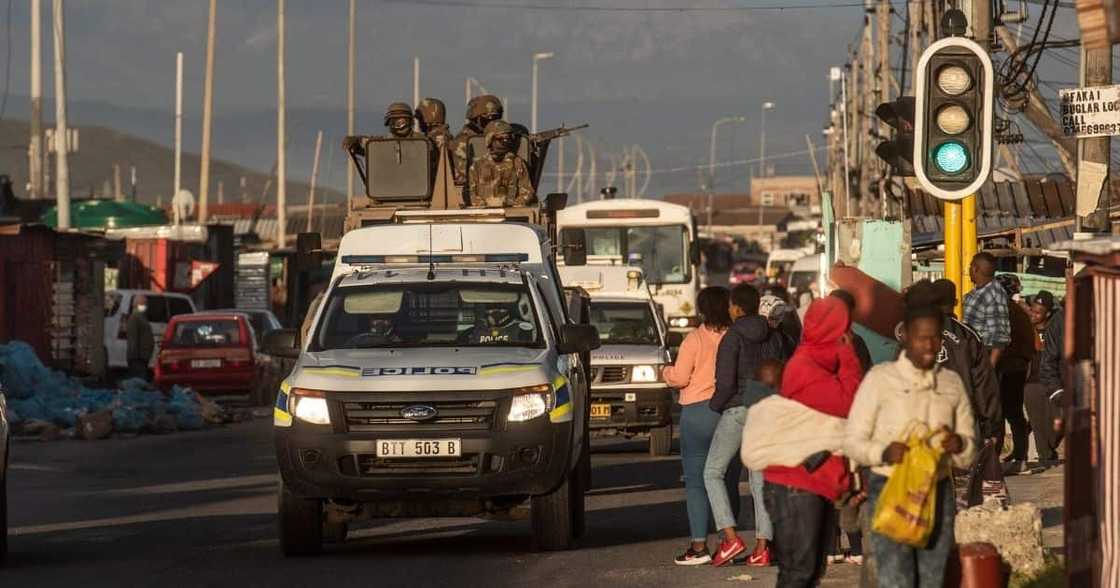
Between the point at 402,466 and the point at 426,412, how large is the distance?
1.26 feet

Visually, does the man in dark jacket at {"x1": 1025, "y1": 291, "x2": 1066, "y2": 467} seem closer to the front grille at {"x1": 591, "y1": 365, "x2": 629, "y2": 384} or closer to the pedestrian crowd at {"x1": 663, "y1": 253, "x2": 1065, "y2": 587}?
the pedestrian crowd at {"x1": 663, "y1": 253, "x2": 1065, "y2": 587}

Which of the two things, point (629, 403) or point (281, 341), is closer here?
point (281, 341)

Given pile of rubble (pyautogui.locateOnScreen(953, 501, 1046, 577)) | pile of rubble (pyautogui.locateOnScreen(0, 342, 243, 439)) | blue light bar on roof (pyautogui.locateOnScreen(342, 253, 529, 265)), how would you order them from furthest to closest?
pile of rubble (pyautogui.locateOnScreen(0, 342, 243, 439)) < blue light bar on roof (pyautogui.locateOnScreen(342, 253, 529, 265)) < pile of rubble (pyautogui.locateOnScreen(953, 501, 1046, 577))

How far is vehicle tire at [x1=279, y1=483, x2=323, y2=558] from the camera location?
1427cm

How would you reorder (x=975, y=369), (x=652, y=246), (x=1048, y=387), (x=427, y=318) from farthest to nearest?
(x=652, y=246)
(x=1048, y=387)
(x=427, y=318)
(x=975, y=369)

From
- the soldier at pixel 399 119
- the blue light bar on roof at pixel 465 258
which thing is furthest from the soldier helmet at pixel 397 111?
the blue light bar on roof at pixel 465 258

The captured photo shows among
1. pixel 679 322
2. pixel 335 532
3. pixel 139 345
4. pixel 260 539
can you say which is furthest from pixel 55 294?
pixel 335 532

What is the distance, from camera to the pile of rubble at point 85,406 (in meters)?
29.3

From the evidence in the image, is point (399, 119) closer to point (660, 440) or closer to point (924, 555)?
point (660, 440)

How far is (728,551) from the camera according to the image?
13.5 metres

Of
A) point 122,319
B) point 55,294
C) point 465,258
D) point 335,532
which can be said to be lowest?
point 335,532

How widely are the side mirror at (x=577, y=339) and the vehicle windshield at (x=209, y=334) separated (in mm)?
21387

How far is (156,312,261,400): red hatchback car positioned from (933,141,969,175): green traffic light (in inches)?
927

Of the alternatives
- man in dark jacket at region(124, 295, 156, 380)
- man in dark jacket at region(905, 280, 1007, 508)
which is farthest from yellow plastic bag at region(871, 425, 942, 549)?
man in dark jacket at region(124, 295, 156, 380)
